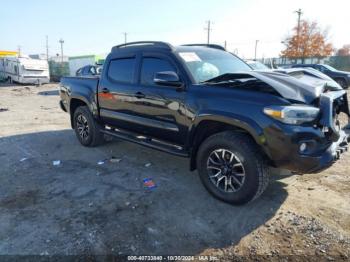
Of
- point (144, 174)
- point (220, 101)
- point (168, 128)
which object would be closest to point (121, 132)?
point (144, 174)

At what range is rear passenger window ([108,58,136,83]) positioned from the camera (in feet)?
16.0

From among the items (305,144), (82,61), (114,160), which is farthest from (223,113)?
(82,61)

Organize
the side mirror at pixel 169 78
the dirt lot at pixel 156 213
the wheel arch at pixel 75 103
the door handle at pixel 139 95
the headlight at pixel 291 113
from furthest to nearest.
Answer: the wheel arch at pixel 75 103, the door handle at pixel 139 95, the side mirror at pixel 169 78, the headlight at pixel 291 113, the dirt lot at pixel 156 213

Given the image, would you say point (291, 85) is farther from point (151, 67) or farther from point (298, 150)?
point (151, 67)

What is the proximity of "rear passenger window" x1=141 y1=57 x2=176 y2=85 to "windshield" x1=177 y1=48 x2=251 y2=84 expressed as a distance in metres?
0.26

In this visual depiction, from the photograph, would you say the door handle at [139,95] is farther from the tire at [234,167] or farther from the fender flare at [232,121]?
the tire at [234,167]

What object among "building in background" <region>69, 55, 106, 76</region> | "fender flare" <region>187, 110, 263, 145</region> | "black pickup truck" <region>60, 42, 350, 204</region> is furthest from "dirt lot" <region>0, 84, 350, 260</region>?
"building in background" <region>69, 55, 106, 76</region>

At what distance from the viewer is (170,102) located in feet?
13.4

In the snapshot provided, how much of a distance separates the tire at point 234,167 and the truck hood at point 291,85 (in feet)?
2.12

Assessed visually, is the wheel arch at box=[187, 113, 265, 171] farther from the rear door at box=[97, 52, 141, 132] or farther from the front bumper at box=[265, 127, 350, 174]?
the rear door at box=[97, 52, 141, 132]

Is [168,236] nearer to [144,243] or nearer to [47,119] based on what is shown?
[144,243]

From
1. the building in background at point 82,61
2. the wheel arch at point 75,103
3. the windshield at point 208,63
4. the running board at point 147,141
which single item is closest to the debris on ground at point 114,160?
the running board at point 147,141

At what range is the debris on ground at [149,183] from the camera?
4.23m

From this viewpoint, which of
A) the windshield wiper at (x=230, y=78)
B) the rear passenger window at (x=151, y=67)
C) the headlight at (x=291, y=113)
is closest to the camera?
the headlight at (x=291, y=113)
